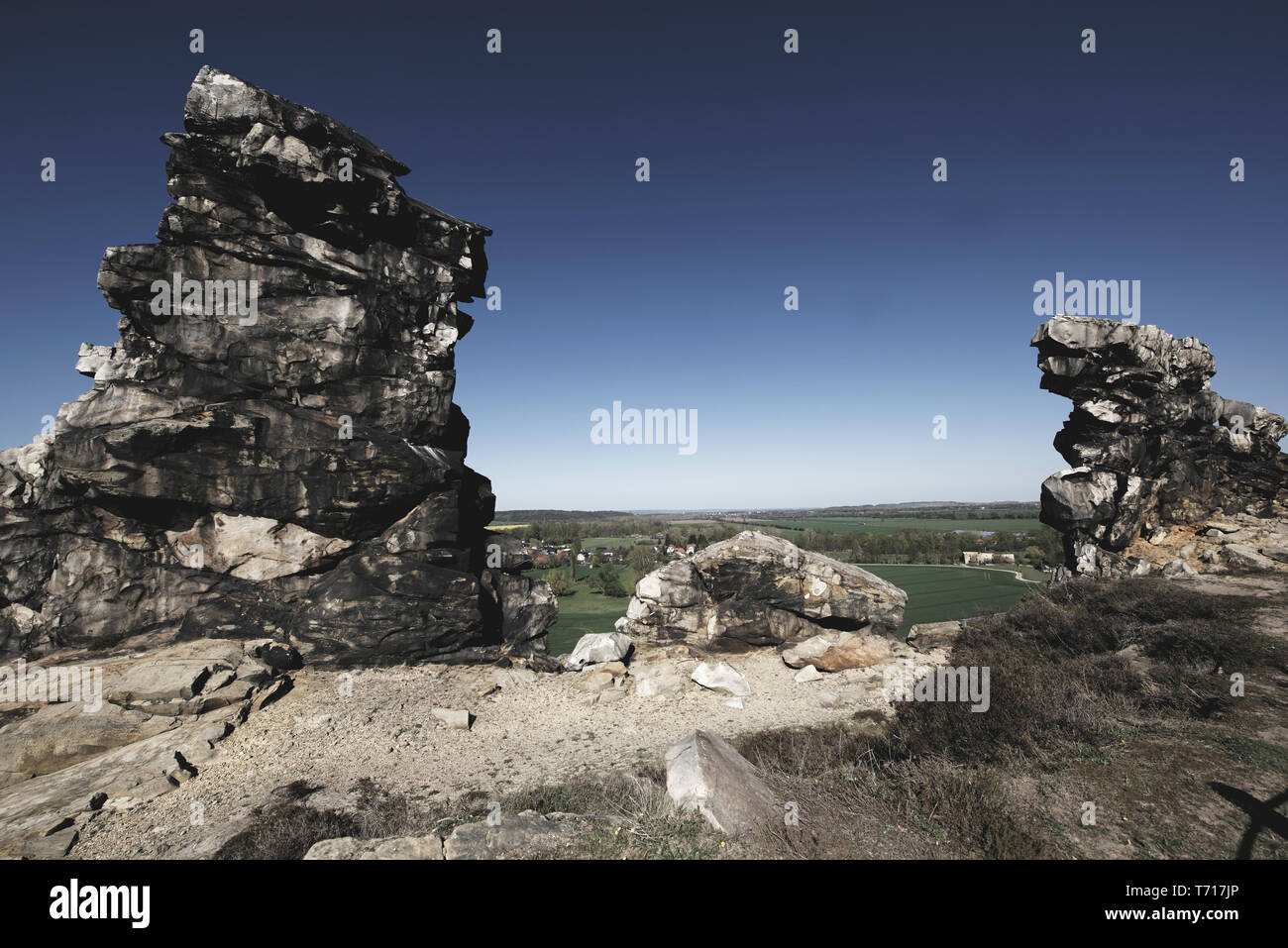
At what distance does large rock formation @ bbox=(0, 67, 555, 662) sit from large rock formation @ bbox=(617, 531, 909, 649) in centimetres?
510

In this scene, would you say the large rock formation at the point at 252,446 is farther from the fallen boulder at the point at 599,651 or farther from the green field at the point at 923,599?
the green field at the point at 923,599

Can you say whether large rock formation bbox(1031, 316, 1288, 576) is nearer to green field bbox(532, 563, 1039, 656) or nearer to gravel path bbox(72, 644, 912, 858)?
green field bbox(532, 563, 1039, 656)

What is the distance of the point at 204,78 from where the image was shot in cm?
1391

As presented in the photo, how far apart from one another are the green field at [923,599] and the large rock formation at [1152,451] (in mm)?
9294

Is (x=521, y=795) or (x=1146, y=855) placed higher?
(x=1146, y=855)

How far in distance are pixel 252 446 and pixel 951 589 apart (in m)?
48.8

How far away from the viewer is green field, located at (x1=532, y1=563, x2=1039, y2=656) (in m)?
33.7

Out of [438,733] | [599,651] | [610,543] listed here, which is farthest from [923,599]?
[610,543]

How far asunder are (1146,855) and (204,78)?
23.9 m

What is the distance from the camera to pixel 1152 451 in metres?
19.2
